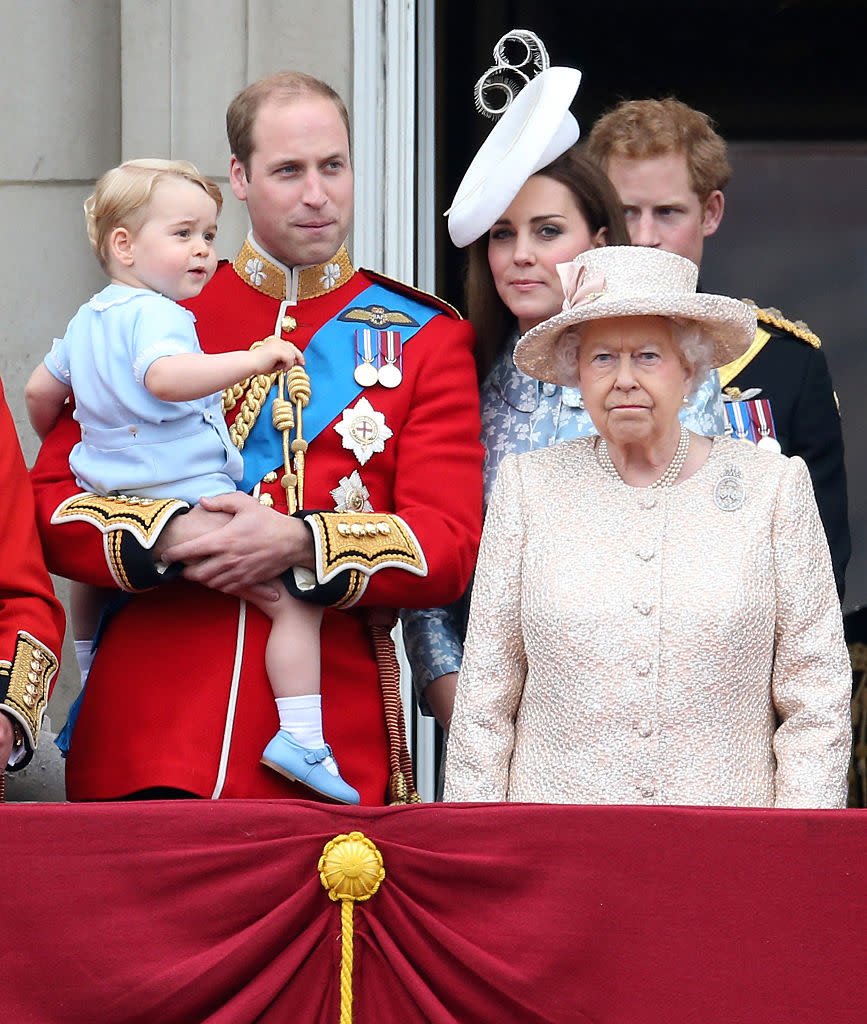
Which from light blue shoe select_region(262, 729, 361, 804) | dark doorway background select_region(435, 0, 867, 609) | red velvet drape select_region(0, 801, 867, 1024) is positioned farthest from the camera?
dark doorway background select_region(435, 0, 867, 609)

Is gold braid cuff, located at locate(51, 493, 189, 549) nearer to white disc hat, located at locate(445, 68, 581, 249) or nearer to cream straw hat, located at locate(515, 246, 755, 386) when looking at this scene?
cream straw hat, located at locate(515, 246, 755, 386)

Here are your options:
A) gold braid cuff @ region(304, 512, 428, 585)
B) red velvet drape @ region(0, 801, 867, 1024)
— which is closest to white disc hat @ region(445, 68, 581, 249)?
gold braid cuff @ region(304, 512, 428, 585)

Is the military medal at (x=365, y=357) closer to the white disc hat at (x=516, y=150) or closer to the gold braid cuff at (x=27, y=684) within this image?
the white disc hat at (x=516, y=150)

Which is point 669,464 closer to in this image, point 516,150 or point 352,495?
point 352,495

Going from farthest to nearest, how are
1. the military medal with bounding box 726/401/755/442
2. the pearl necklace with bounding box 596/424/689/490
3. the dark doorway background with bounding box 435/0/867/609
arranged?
the dark doorway background with bounding box 435/0/867/609, the military medal with bounding box 726/401/755/442, the pearl necklace with bounding box 596/424/689/490

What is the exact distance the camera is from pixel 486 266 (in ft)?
11.1

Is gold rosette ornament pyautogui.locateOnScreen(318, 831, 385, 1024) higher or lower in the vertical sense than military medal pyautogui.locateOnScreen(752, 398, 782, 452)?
lower

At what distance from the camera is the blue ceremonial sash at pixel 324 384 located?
10.3 feet

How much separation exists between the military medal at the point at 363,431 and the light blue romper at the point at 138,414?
0.20 m

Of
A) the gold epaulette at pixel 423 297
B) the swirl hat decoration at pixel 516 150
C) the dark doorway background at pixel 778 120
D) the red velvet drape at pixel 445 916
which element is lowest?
the red velvet drape at pixel 445 916

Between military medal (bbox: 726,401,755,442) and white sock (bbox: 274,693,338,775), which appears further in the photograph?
military medal (bbox: 726,401,755,442)

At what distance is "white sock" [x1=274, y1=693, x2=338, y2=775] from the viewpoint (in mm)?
2920

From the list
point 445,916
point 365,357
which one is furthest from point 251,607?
point 445,916

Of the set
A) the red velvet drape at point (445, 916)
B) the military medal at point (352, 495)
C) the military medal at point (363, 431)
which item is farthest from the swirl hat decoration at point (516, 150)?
the red velvet drape at point (445, 916)
